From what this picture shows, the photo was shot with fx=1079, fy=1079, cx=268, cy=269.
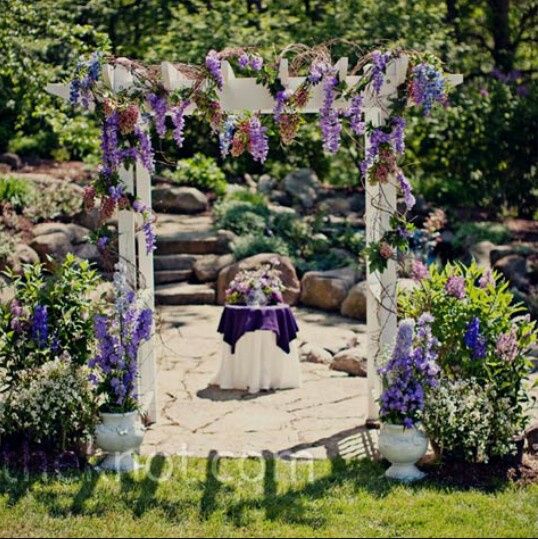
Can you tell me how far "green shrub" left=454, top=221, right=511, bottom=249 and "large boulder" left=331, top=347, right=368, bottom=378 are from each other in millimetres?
4728

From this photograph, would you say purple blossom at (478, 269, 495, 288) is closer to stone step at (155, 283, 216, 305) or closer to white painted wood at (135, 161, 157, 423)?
white painted wood at (135, 161, 157, 423)

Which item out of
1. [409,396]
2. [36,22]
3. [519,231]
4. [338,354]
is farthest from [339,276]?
[409,396]

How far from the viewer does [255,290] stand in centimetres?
955

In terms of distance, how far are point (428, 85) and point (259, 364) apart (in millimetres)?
3373

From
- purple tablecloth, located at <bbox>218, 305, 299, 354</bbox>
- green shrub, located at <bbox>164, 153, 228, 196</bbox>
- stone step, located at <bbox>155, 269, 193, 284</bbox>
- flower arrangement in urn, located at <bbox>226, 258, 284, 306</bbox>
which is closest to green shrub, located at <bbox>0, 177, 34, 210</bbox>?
stone step, located at <bbox>155, 269, 193, 284</bbox>

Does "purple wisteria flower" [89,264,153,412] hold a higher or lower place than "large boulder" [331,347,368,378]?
higher

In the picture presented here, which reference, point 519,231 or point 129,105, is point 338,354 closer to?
point 129,105

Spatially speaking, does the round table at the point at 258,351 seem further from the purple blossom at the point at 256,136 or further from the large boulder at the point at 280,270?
the large boulder at the point at 280,270

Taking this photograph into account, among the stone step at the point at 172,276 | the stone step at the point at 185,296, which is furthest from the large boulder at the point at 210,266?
the stone step at the point at 185,296

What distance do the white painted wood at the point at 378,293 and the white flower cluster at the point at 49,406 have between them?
196 cm

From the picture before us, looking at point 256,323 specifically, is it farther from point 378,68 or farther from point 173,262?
point 173,262

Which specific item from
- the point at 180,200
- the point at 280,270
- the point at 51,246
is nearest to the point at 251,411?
the point at 280,270

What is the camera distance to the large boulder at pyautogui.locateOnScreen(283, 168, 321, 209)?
16.3 metres

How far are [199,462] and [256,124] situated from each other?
90.6 inches
